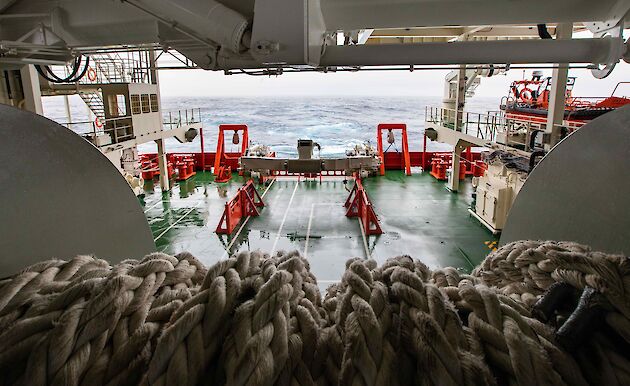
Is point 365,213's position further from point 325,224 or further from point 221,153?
point 221,153

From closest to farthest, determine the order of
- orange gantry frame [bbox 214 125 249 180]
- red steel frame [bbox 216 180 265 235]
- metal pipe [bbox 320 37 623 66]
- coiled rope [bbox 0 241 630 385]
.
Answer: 1. coiled rope [bbox 0 241 630 385]
2. metal pipe [bbox 320 37 623 66]
3. red steel frame [bbox 216 180 265 235]
4. orange gantry frame [bbox 214 125 249 180]

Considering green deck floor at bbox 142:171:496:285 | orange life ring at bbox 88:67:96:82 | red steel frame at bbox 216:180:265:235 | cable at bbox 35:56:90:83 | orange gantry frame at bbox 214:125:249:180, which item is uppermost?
orange life ring at bbox 88:67:96:82

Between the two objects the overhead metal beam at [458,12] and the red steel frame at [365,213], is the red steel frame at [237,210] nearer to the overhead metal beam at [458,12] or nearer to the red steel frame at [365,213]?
the red steel frame at [365,213]

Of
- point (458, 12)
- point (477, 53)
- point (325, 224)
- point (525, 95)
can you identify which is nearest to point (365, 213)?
point (325, 224)

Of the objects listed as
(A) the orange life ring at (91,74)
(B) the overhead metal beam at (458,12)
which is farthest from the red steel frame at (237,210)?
(A) the orange life ring at (91,74)

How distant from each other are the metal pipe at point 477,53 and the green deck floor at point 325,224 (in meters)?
4.87

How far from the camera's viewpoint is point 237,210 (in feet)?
39.4

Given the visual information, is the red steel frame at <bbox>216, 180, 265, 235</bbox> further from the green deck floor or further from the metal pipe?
Answer: the metal pipe

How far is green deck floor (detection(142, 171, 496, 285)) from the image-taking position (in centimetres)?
987

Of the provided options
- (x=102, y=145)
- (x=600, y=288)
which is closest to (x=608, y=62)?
(x=600, y=288)

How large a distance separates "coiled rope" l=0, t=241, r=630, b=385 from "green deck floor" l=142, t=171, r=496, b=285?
6.63 metres

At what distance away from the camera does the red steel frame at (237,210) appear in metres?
10.9

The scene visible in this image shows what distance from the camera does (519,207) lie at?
132 centimetres

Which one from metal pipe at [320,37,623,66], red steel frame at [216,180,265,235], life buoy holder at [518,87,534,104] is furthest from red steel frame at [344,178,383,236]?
life buoy holder at [518,87,534,104]
